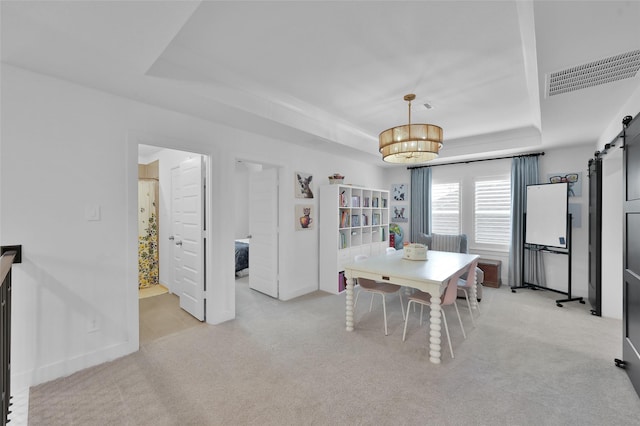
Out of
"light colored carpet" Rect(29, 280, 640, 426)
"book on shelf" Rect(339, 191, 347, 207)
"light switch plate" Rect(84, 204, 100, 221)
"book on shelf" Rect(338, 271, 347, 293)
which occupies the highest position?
"book on shelf" Rect(339, 191, 347, 207)

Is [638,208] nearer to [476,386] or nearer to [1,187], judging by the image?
[476,386]

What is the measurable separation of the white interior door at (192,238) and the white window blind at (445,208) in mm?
4467

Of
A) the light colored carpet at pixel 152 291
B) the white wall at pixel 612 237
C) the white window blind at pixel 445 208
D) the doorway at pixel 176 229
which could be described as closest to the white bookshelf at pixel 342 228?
the white window blind at pixel 445 208

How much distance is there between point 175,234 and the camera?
3.99 metres

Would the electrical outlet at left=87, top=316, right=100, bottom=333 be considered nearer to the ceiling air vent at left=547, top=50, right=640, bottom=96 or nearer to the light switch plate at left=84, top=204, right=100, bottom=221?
the light switch plate at left=84, top=204, right=100, bottom=221

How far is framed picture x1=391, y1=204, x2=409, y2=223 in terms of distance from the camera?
6191mm

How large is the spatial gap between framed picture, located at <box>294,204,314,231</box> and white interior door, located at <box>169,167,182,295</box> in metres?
1.61

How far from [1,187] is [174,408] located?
1936 mm

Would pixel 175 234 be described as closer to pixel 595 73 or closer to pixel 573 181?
pixel 595 73

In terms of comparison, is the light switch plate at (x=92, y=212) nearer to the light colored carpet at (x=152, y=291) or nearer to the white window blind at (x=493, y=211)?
the light colored carpet at (x=152, y=291)

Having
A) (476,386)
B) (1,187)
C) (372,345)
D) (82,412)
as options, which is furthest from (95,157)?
(476,386)

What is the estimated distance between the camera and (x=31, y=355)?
2.10 m

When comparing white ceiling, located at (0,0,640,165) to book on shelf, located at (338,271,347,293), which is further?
book on shelf, located at (338,271,347,293)

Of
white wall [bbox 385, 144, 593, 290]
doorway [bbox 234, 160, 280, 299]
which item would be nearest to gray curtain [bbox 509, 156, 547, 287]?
white wall [bbox 385, 144, 593, 290]
